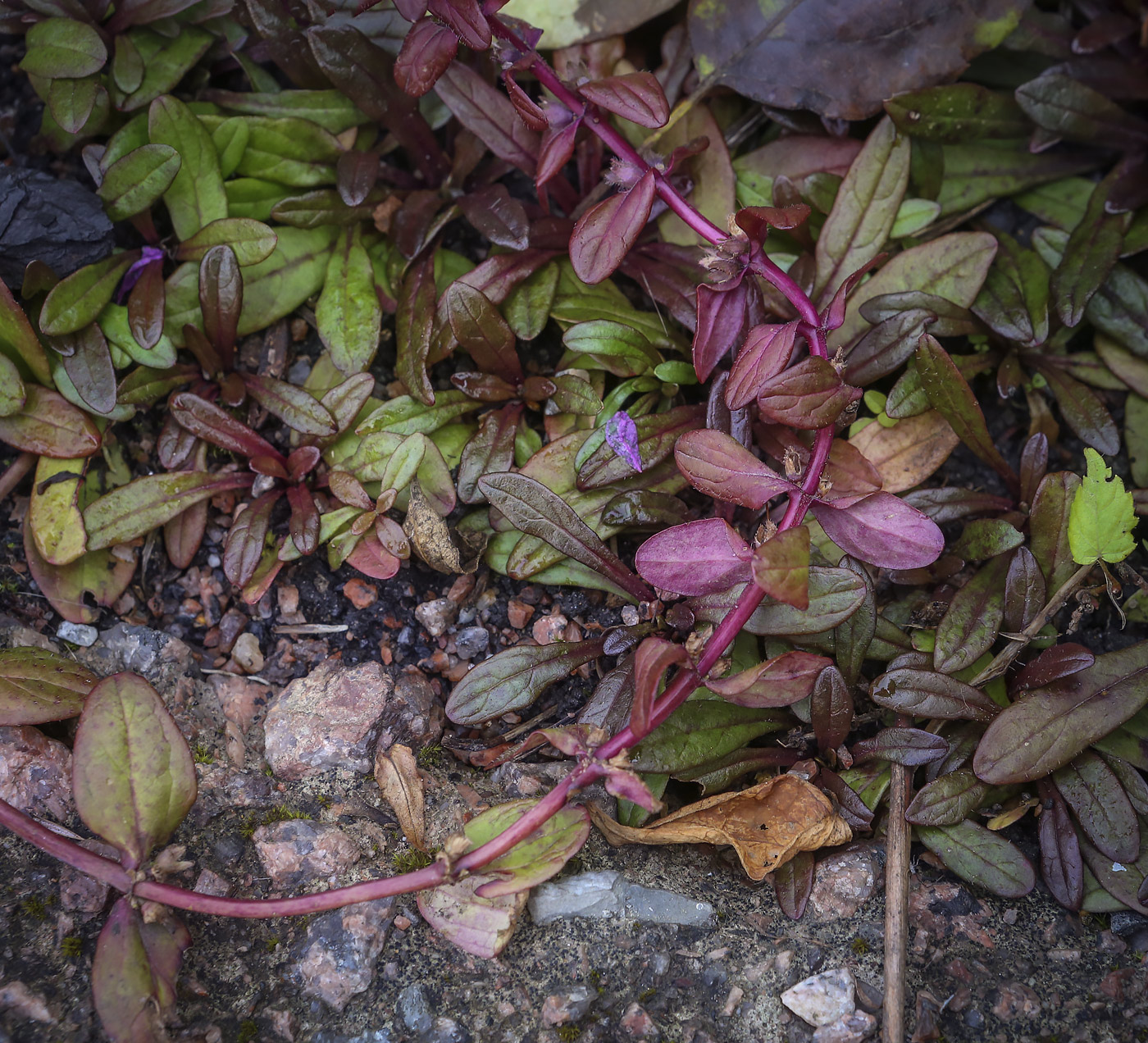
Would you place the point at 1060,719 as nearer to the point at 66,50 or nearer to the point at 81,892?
the point at 81,892

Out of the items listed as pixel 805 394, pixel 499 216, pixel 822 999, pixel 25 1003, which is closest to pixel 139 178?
pixel 499 216

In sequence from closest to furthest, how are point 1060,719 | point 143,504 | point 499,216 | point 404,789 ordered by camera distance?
point 404,789 < point 1060,719 < point 143,504 < point 499,216

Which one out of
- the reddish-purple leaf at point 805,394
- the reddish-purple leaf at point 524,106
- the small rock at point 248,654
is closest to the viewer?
the reddish-purple leaf at point 805,394

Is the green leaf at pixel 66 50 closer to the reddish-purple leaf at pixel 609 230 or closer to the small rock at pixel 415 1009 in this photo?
the reddish-purple leaf at pixel 609 230

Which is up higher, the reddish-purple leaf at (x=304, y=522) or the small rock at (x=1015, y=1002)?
the reddish-purple leaf at (x=304, y=522)

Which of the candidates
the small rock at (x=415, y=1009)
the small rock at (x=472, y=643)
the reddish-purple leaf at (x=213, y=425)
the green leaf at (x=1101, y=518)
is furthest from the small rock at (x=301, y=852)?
the green leaf at (x=1101, y=518)

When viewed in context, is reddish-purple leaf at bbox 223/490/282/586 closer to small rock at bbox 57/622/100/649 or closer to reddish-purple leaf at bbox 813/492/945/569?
small rock at bbox 57/622/100/649
